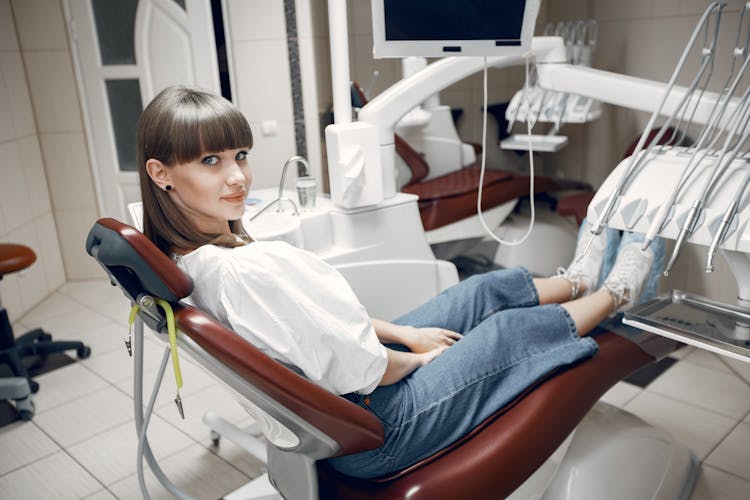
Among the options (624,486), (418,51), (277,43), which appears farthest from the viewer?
(277,43)

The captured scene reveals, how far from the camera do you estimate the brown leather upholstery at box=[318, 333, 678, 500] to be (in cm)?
125

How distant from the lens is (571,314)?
5.47 feet

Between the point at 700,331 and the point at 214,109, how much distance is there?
1.05m

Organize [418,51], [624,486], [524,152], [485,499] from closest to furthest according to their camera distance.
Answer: [485,499] → [624,486] → [418,51] → [524,152]

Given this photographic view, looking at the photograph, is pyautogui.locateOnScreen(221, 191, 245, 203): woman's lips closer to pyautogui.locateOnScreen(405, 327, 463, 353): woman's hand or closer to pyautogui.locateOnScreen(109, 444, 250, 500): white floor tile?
pyautogui.locateOnScreen(405, 327, 463, 353): woman's hand

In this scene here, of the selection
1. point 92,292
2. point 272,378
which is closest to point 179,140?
point 272,378

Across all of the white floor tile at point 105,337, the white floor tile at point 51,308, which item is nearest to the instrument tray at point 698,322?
the white floor tile at point 105,337

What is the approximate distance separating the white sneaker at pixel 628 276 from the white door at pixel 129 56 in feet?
7.92

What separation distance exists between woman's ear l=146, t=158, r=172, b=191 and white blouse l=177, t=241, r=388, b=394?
160 mm

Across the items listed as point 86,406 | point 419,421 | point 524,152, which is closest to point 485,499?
point 419,421

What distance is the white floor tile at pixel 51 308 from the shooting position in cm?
318

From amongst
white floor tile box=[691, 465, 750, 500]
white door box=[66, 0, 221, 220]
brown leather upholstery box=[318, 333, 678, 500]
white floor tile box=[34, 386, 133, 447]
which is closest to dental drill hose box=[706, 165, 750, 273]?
brown leather upholstery box=[318, 333, 678, 500]

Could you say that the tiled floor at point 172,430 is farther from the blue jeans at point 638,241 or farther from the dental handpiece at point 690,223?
the dental handpiece at point 690,223

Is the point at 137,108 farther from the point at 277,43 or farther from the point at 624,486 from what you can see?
the point at 624,486
